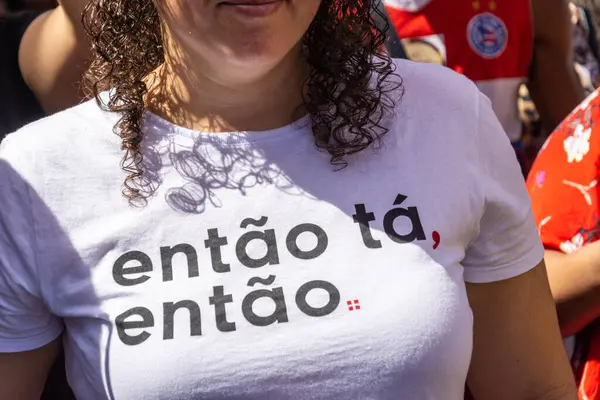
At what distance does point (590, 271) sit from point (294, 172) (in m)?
0.68

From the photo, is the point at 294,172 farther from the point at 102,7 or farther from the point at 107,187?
the point at 102,7

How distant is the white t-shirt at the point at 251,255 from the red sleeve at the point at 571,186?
327 mm

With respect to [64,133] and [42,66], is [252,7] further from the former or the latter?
[42,66]

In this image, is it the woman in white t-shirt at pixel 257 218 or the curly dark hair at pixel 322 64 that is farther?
the curly dark hair at pixel 322 64

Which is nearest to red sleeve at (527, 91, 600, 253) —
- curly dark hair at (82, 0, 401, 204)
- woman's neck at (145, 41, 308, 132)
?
curly dark hair at (82, 0, 401, 204)

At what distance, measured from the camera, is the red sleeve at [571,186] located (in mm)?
1731

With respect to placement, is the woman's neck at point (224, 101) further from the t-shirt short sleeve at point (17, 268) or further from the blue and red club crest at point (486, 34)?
the blue and red club crest at point (486, 34)

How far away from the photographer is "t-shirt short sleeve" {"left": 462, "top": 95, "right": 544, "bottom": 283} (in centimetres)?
144

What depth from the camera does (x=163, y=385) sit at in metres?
1.26

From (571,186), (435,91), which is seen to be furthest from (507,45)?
(435,91)

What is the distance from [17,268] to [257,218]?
366 millimetres

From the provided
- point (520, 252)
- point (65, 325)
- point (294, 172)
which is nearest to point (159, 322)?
point (65, 325)

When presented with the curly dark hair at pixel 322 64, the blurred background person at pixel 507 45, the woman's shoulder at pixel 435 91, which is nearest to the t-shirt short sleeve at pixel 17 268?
the curly dark hair at pixel 322 64

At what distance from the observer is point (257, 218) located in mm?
1355
